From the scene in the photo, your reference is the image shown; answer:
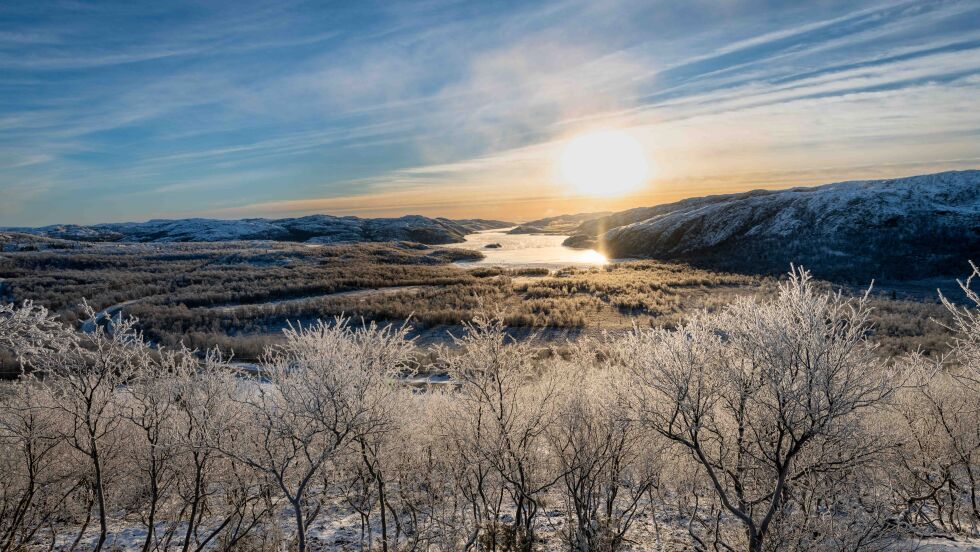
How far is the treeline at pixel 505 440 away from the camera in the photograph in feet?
26.6

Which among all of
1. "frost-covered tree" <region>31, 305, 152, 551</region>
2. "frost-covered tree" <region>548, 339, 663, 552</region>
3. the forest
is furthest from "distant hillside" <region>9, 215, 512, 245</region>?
"frost-covered tree" <region>548, 339, 663, 552</region>

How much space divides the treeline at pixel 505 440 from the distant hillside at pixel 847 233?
40792 mm

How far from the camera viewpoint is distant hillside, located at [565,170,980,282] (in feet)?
151

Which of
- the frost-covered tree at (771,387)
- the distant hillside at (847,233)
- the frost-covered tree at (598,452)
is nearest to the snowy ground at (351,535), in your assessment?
the frost-covered tree at (598,452)

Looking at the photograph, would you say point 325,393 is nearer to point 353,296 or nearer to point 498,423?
point 498,423

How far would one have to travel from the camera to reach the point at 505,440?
9.80 metres

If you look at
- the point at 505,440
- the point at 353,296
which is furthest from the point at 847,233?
the point at 505,440

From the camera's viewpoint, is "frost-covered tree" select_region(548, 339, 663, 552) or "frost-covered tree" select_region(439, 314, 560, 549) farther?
"frost-covered tree" select_region(548, 339, 663, 552)

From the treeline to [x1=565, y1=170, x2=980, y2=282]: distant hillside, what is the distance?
40.8 metres

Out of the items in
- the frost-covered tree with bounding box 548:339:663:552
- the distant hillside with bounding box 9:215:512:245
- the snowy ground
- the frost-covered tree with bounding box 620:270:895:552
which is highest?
the distant hillside with bounding box 9:215:512:245

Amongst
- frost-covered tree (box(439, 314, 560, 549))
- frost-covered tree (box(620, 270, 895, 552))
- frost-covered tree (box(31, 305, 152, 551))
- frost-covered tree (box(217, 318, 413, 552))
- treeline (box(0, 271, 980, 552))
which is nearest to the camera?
frost-covered tree (box(620, 270, 895, 552))

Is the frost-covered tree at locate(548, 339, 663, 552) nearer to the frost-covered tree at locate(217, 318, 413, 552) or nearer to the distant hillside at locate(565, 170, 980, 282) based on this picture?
the frost-covered tree at locate(217, 318, 413, 552)

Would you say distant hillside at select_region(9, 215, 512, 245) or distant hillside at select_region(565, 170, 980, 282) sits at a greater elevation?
distant hillside at select_region(9, 215, 512, 245)

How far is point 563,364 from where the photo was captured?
43.3 ft
